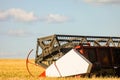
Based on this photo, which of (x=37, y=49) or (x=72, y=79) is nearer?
(x=72, y=79)

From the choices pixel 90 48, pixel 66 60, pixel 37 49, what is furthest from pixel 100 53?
pixel 37 49

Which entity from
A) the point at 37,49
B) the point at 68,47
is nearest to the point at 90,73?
the point at 68,47

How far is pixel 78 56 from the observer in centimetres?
1906

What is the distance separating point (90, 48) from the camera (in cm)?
2034

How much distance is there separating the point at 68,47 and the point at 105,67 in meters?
1.97

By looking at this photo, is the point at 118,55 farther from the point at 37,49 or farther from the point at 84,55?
the point at 37,49

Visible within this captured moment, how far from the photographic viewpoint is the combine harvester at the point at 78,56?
19172mm

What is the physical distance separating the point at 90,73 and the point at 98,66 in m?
0.49

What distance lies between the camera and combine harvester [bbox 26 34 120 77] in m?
19.2

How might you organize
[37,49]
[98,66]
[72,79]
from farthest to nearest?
[37,49] → [98,66] → [72,79]

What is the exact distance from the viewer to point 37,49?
73.5 feet

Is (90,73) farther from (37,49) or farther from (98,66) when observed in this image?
(37,49)

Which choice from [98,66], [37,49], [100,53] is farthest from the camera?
[37,49]

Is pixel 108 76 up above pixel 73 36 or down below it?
below
